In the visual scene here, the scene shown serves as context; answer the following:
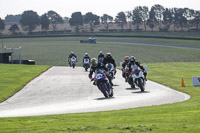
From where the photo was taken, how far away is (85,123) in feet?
35.8

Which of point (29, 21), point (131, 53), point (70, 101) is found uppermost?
point (29, 21)

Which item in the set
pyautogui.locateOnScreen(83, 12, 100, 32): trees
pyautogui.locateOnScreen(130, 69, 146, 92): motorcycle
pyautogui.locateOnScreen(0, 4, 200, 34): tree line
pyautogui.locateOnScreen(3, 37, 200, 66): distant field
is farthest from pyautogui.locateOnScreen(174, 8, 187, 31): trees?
pyautogui.locateOnScreen(130, 69, 146, 92): motorcycle

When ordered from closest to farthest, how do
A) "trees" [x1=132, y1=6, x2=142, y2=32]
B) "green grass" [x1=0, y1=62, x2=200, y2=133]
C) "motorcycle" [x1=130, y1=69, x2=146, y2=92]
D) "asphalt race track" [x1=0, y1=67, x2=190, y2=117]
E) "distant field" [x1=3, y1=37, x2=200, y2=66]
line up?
"green grass" [x1=0, y1=62, x2=200, y2=133]
"asphalt race track" [x1=0, y1=67, x2=190, y2=117]
"motorcycle" [x1=130, y1=69, x2=146, y2=92]
"distant field" [x1=3, y1=37, x2=200, y2=66]
"trees" [x1=132, y1=6, x2=142, y2=32]

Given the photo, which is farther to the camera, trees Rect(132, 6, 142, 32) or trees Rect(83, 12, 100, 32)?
trees Rect(83, 12, 100, 32)

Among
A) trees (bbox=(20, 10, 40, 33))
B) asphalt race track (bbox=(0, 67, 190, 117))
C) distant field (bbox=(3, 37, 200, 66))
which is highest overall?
trees (bbox=(20, 10, 40, 33))

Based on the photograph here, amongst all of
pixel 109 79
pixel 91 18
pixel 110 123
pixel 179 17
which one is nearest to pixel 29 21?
pixel 91 18

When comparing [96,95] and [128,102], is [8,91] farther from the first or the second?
[128,102]

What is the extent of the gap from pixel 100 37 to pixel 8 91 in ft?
302

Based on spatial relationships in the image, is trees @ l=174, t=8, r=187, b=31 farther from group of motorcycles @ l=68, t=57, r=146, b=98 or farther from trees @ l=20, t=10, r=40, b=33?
group of motorcycles @ l=68, t=57, r=146, b=98

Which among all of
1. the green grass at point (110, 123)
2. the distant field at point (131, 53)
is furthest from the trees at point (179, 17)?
the green grass at point (110, 123)

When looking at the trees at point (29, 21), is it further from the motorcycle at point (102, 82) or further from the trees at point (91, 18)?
the motorcycle at point (102, 82)

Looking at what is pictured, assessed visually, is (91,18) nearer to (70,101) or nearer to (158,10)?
(158,10)

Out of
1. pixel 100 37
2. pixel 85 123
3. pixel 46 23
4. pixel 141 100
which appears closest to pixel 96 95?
pixel 141 100

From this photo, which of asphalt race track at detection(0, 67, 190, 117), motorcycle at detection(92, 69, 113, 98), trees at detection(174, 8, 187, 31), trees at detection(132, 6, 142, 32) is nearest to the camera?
asphalt race track at detection(0, 67, 190, 117)
